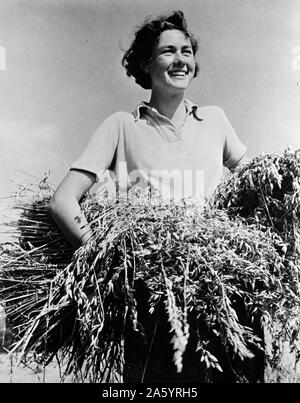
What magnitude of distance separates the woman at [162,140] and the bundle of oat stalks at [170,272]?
169 millimetres

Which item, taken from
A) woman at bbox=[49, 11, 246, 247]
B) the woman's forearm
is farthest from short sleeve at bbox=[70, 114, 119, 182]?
the woman's forearm

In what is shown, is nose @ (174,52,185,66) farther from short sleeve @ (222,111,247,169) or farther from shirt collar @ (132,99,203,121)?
short sleeve @ (222,111,247,169)

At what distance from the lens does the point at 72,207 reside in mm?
1812

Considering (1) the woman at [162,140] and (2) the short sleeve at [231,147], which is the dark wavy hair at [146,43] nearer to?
(1) the woman at [162,140]

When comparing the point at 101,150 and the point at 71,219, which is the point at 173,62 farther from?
the point at 71,219

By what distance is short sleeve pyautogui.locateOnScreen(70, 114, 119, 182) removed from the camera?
78.4 inches

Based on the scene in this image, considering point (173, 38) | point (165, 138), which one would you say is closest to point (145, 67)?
point (173, 38)

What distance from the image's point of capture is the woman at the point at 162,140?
198 centimetres

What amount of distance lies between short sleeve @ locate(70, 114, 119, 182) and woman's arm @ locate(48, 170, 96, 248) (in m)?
Answer: 0.03

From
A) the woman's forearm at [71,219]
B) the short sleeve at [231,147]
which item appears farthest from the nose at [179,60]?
the woman's forearm at [71,219]

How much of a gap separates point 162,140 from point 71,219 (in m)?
0.55

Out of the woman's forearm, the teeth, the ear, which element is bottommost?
the woman's forearm
